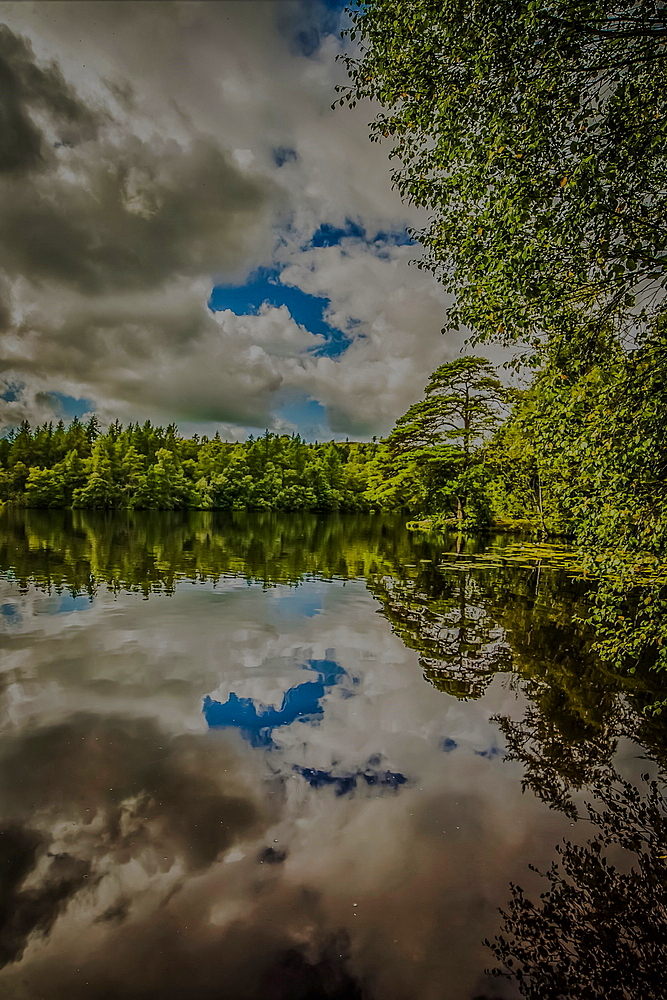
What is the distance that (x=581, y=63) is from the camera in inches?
217

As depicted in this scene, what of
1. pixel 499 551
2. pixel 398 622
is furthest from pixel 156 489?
pixel 398 622

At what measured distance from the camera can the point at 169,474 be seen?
8075 centimetres

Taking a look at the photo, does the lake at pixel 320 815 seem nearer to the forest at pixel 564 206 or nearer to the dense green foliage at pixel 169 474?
the forest at pixel 564 206

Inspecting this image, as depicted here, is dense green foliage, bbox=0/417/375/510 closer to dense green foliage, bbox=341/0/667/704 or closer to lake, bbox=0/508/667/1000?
lake, bbox=0/508/667/1000

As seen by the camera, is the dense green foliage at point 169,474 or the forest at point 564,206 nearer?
the forest at point 564,206

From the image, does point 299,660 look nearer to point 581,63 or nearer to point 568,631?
point 568,631

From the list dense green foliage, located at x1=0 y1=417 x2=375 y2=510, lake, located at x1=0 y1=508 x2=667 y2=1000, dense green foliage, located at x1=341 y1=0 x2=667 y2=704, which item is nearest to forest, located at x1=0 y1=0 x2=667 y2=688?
dense green foliage, located at x1=341 y1=0 x2=667 y2=704

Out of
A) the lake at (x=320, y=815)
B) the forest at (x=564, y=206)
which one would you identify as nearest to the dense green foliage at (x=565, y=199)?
the forest at (x=564, y=206)

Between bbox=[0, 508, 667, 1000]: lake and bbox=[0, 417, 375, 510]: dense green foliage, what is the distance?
70.7 metres

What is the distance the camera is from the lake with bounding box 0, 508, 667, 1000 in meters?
4.03

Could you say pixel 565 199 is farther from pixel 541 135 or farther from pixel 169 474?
pixel 169 474

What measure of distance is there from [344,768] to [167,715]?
3.14 m

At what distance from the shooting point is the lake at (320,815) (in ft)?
13.2

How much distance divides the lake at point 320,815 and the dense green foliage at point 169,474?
70677 millimetres
